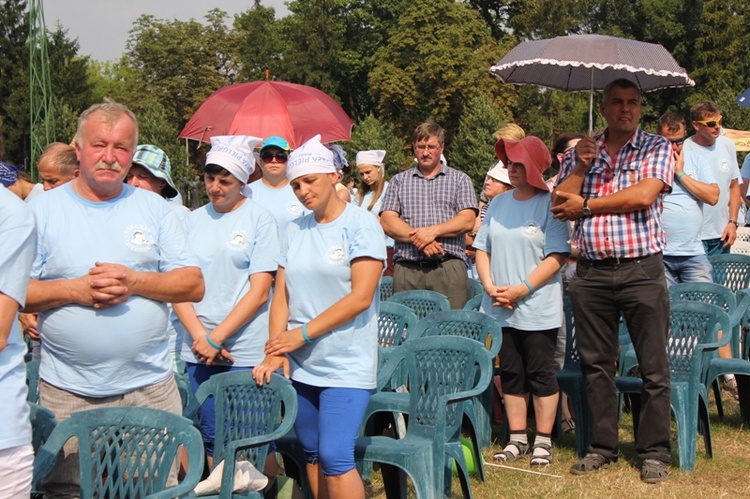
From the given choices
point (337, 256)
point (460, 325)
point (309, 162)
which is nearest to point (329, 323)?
point (337, 256)

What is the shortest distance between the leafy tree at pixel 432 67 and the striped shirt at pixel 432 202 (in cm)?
4022

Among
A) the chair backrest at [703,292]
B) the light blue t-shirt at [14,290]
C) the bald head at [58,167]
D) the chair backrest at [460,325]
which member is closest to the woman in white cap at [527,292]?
the chair backrest at [460,325]

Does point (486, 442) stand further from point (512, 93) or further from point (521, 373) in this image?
point (512, 93)

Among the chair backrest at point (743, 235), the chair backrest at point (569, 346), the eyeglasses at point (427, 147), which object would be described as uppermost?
the eyeglasses at point (427, 147)

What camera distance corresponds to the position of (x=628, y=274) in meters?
5.57

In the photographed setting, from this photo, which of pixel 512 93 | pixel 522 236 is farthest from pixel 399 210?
pixel 512 93

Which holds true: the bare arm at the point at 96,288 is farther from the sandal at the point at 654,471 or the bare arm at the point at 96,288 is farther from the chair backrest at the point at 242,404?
the sandal at the point at 654,471

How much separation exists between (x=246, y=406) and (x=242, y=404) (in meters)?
0.02

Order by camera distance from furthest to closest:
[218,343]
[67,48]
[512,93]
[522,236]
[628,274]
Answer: [67,48], [512,93], [522,236], [628,274], [218,343]

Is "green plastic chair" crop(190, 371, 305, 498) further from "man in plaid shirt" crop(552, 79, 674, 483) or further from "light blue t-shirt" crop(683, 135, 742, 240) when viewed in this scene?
"light blue t-shirt" crop(683, 135, 742, 240)

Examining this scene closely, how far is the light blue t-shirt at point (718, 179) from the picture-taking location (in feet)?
28.7

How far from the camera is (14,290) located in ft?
9.61

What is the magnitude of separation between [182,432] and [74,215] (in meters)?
0.89

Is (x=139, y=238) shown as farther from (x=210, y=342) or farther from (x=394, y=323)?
(x=394, y=323)
